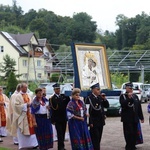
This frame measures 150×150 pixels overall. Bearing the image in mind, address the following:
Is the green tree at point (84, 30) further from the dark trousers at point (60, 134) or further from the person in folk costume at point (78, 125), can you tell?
the person in folk costume at point (78, 125)

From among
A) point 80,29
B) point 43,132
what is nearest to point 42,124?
point 43,132

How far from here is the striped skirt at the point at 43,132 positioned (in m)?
10.8

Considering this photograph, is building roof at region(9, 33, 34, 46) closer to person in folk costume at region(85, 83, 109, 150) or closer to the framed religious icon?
the framed religious icon

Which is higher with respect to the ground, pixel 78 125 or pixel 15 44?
pixel 15 44

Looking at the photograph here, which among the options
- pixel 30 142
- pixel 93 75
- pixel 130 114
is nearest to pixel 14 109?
pixel 30 142

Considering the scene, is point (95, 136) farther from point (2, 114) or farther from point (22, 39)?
point (22, 39)

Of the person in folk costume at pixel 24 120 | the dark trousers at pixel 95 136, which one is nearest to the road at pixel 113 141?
the person in folk costume at pixel 24 120

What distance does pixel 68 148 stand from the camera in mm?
11359

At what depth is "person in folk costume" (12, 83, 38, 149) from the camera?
1165 cm

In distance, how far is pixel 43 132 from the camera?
10.8 metres

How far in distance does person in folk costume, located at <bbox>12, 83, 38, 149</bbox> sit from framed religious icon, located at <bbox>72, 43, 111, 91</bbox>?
1.89 m

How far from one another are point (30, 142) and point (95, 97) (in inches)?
113

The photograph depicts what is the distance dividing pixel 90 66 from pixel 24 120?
2526 millimetres

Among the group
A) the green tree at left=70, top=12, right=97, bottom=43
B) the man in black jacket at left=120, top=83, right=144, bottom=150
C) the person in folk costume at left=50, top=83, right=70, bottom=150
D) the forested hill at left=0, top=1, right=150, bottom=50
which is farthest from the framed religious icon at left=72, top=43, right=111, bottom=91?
the green tree at left=70, top=12, right=97, bottom=43
